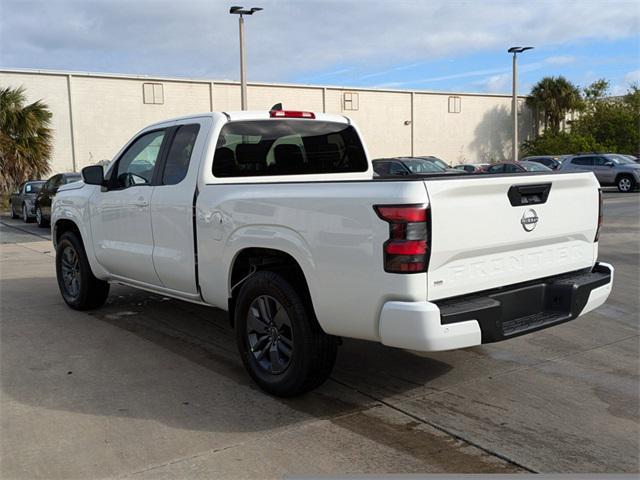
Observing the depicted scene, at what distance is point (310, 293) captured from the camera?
4133 millimetres

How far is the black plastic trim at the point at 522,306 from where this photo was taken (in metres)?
3.77

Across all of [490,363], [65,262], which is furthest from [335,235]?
[65,262]

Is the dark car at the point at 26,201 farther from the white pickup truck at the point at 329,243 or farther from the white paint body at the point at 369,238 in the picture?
the white paint body at the point at 369,238

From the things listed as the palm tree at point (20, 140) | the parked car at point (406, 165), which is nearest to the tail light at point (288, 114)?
the parked car at point (406, 165)

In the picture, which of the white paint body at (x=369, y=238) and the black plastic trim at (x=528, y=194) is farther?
the black plastic trim at (x=528, y=194)

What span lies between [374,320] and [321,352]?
0.62 metres

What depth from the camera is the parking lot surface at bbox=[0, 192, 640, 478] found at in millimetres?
3578

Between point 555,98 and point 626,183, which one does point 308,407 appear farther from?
point 555,98

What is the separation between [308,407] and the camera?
435 centimetres

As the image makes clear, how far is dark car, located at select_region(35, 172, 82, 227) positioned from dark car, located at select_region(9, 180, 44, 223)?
1.58 meters

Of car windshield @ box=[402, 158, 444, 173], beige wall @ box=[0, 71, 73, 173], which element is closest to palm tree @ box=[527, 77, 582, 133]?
car windshield @ box=[402, 158, 444, 173]

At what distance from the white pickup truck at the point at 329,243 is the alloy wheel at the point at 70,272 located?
1296 mm

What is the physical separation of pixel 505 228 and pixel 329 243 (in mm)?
1073

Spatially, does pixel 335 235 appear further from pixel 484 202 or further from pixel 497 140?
pixel 497 140
